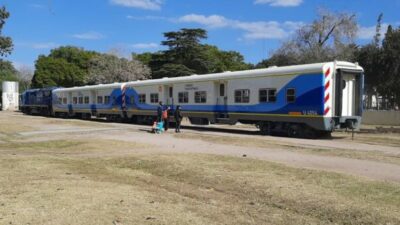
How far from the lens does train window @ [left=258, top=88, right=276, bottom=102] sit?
2653 centimetres

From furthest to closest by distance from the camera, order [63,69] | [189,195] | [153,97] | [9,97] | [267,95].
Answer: [63,69] < [9,97] < [153,97] < [267,95] < [189,195]

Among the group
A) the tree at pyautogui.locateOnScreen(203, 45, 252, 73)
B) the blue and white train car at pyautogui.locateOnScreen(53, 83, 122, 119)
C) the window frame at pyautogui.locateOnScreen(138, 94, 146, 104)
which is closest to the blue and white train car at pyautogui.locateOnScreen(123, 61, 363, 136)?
the window frame at pyautogui.locateOnScreen(138, 94, 146, 104)

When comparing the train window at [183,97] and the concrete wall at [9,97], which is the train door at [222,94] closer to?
the train window at [183,97]

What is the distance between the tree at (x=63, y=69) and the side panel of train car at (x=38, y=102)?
35701 millimetres

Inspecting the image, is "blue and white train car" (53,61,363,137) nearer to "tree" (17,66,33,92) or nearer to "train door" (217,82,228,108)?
"train door" (217,82,228,108)

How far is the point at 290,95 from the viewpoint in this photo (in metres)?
25.4

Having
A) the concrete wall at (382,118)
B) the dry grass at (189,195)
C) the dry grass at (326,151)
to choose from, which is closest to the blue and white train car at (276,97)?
the dry grass at (326,151)

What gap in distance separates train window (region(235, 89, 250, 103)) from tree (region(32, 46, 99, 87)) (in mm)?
77879

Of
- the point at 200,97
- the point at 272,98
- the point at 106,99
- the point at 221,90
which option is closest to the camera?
the point at 272,98

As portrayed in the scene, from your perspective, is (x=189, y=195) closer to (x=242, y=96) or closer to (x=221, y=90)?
(x=242, y=96)

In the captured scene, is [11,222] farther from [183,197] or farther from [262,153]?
[262,153]

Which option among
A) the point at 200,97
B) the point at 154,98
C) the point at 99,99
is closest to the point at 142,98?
the point at 154,98

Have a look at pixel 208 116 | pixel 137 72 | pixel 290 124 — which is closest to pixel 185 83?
pixel 208 116

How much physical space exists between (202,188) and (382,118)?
3565 centimetres
